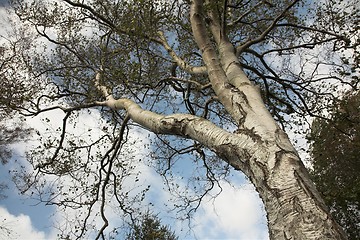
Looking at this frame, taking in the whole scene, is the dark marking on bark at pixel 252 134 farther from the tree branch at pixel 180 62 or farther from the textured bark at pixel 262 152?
the tree branch at pixel 180 62

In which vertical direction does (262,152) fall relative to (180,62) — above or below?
below

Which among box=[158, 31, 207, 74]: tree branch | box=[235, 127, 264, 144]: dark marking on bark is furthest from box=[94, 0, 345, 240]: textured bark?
box=[158, 31, 207, 74]: tree branch

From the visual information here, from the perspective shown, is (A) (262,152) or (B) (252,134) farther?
(B) (252,134)

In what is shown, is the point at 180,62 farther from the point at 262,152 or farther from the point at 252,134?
the point at 262,152

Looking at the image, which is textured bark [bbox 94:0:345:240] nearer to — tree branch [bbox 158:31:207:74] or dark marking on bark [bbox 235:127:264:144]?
dark marking on bark [bbox 235:127:264:144]

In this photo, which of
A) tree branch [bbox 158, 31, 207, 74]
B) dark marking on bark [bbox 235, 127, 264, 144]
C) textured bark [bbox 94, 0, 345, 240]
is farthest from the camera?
tree branch [bbox 158, 31, 207, 74]

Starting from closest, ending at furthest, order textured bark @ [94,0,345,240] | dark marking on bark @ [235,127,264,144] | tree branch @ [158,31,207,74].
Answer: textured bark @ [94,0,345,240]
dark marking on bark @ [235,127,264,144]
tree branch @ [158,31,207,74]

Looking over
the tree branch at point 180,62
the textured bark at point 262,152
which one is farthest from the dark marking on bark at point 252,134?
the tree branch at point 180,62

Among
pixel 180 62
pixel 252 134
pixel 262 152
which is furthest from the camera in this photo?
pixel 180 62

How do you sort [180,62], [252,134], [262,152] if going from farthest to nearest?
1. [180,62]
2. [252,134]
3. [262,152]

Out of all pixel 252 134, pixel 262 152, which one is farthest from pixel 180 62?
pixel 262 152

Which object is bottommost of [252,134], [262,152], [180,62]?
[262,152]

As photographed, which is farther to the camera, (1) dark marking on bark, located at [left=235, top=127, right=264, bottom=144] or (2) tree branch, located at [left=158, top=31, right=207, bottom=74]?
(2) tree branch, located at [left=158, top=31, right=207, bottom=74]

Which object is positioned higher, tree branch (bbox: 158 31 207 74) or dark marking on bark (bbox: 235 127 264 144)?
tree branch (bbox: 158 31 207 74)
